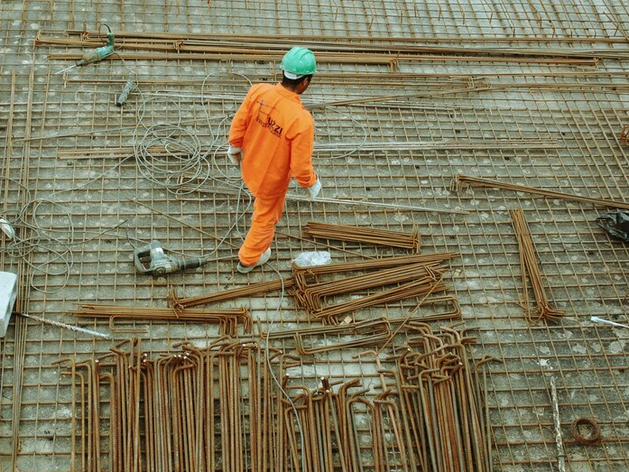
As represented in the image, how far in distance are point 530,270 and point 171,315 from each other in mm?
2992

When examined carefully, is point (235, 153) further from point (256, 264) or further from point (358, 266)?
point (358, 266)

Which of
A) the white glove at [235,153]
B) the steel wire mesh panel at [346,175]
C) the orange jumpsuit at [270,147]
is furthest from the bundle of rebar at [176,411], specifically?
the white glove at [235,153]

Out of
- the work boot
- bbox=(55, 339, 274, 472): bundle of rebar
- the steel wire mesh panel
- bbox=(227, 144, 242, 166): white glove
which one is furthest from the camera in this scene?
the work boot

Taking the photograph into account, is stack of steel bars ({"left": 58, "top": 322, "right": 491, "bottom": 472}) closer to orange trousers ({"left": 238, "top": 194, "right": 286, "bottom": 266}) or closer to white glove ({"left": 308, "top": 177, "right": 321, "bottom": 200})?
orange trousers ({"left": 238, "top": 194, "right": 286, "bottom": 266})

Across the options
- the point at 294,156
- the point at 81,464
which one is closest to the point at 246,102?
the point at 294,156

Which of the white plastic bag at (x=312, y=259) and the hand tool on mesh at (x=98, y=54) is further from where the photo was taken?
the hand tool on mesh at (x=98, y=54)

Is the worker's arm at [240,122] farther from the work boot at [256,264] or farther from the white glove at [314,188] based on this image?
the work boot at [256,264]

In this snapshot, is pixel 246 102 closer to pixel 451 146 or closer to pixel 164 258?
pixel 164 258

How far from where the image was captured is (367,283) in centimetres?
550

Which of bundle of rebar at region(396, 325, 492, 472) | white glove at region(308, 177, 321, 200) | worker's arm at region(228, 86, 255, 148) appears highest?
worker's arm at region(228, 86, 255, 148)

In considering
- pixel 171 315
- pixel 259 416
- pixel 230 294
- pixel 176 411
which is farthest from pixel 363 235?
pixel 176 411

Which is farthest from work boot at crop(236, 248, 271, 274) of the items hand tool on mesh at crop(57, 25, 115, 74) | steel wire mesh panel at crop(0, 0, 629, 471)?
hand tool on mesh at crop(57, 25, 115, 74)

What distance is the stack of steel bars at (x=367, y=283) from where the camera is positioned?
5367 millimetres

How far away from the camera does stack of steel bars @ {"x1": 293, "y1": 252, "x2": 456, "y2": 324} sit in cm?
537
